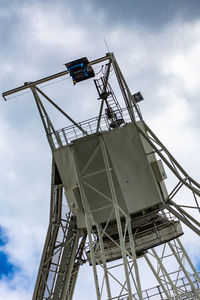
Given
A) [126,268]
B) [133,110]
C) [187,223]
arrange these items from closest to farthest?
[126,268]
[187,223]
[133,110]

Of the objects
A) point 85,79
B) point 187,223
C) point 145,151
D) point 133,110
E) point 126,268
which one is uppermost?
point 85,79

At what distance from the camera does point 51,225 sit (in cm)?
2755

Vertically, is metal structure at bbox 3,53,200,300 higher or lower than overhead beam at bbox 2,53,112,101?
lower

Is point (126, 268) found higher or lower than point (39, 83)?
lower

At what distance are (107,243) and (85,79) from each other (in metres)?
10.6

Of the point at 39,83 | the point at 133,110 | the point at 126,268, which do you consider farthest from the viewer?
the point at 39,83

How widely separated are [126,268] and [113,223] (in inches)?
250

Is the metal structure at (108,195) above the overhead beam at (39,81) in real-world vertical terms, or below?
below

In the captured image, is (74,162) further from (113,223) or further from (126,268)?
(126,268)

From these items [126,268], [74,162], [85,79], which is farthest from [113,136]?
[126,268]

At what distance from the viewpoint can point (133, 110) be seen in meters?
25.0

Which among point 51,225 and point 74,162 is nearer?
point 74,162

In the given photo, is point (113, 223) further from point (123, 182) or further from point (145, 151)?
point (145, 151)

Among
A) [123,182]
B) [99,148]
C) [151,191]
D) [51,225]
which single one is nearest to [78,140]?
[99,148]
